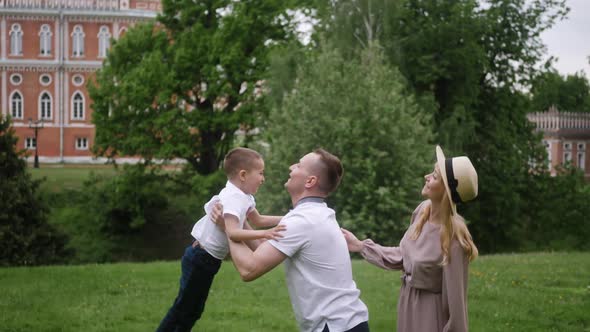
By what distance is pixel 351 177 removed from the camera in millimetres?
23547

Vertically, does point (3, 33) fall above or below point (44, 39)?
above

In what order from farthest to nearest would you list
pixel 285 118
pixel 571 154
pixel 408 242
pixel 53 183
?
1. pixel 53 183
2. pixel 571 154
3. pixel 285 118
4. pixel 408 242

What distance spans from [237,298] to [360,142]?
13.9m

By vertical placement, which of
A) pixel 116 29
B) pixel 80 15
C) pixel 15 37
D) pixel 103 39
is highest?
pixel 80 15

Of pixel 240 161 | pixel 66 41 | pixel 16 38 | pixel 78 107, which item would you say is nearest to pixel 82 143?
pixel 78 107

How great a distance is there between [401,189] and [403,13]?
9.65m

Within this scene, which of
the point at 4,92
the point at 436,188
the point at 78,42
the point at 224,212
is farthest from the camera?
the point at 4,92

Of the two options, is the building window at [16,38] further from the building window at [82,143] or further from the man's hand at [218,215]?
the man's hand at [218,215]

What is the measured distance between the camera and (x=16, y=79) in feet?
200

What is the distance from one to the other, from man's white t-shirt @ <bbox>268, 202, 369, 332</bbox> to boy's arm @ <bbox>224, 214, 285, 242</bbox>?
0.04 m

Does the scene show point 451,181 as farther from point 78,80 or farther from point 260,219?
point 78,80

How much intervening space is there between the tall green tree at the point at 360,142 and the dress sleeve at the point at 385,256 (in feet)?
57.2

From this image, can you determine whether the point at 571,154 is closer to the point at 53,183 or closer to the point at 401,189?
the point at 401,189

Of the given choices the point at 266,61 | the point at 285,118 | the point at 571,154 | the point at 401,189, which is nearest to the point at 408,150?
the point at 401,189
